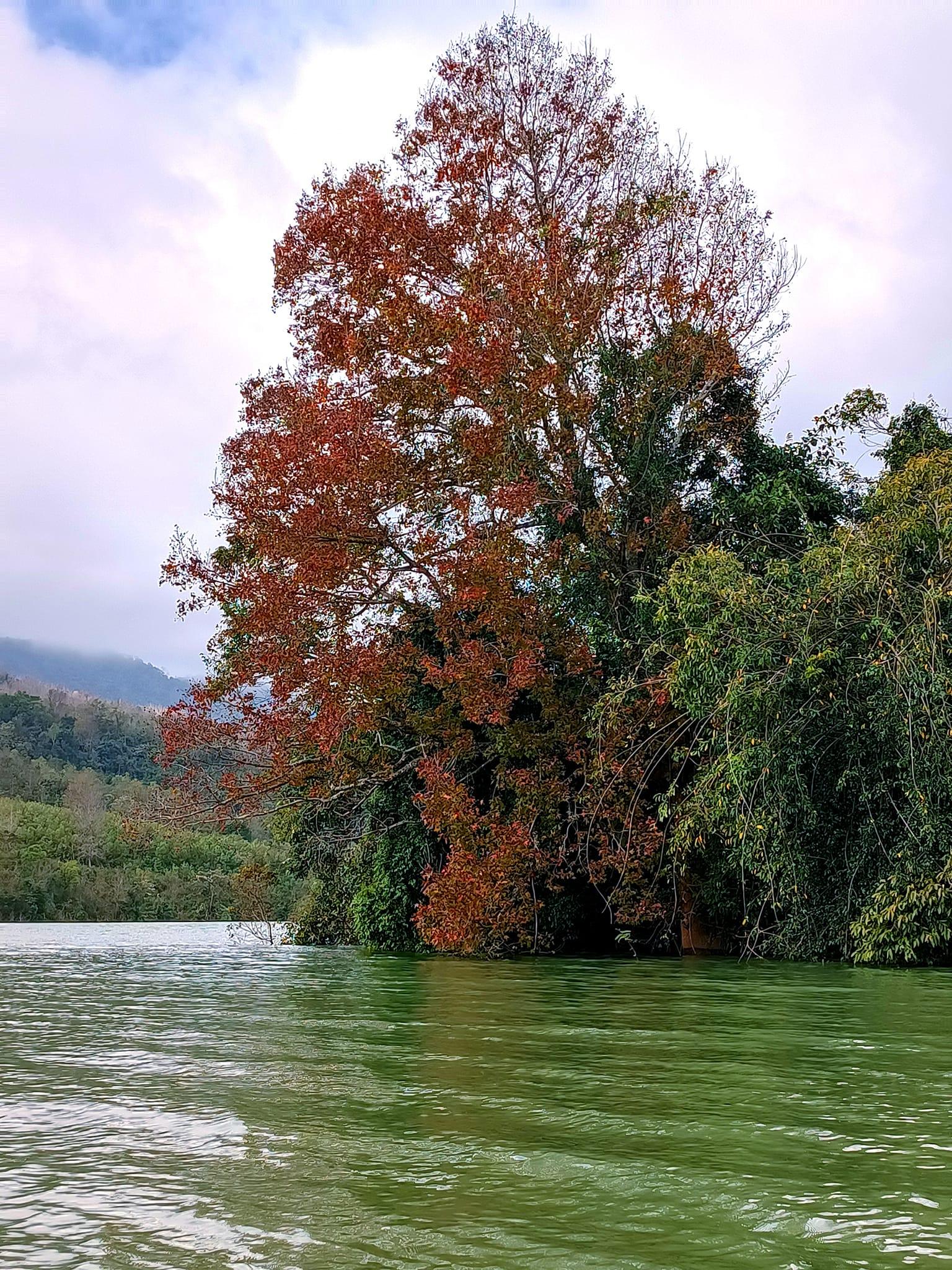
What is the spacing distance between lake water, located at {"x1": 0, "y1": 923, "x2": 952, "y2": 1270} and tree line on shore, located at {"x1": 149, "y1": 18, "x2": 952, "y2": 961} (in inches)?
184

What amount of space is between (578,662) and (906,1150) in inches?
454

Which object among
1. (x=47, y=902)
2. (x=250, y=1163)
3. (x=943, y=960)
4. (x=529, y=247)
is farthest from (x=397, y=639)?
(x=47, y=902)

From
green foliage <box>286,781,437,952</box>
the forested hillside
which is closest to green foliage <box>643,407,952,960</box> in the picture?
green foliage <box>286,781,437,952</box>

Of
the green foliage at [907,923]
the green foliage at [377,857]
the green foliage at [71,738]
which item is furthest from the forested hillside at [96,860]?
the green foliage at [907,923]

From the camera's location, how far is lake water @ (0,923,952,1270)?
11.3 ft

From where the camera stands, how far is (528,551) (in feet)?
53.9

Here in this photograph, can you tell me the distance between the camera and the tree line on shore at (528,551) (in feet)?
47.3

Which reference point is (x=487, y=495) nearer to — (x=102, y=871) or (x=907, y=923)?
(x=907, y=923)

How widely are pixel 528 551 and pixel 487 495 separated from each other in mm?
1011

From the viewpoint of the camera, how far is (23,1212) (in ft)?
12.3

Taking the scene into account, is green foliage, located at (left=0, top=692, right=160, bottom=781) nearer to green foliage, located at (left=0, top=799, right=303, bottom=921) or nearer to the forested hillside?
the forested hillside

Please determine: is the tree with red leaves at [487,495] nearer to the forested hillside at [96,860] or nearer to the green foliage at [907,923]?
the green foliage at [907,923]

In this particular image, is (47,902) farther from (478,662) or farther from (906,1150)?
(906,1150)

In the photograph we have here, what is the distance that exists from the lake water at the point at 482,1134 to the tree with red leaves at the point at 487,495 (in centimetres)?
583
